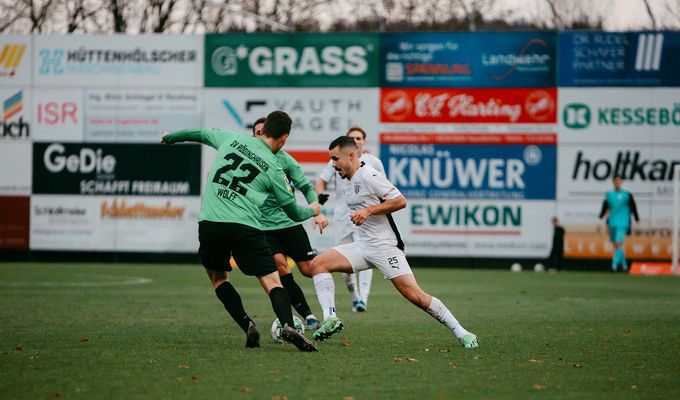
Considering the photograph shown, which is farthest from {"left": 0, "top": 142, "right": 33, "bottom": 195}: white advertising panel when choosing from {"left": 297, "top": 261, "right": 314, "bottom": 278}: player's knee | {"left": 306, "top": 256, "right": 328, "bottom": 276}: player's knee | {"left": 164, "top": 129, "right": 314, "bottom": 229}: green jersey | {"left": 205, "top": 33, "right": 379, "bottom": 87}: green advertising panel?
{"left": 164, "top": 129, "right": 314, "bottom": 229}: green jersey

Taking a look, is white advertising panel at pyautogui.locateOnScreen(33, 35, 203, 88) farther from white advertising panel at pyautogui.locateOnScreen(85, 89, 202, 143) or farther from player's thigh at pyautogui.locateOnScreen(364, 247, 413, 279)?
player's thigh at pyautogui.locateOnScreen(364, 247, 413, 279)

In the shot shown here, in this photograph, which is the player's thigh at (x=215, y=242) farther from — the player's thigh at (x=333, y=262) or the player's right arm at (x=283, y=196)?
the player's thigh at (x=333, y=262)

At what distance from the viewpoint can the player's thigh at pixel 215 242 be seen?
9.43 m

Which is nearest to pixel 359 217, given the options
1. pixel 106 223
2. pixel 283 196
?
pixel 283 196

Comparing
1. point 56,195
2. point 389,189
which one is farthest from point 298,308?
point 56,195

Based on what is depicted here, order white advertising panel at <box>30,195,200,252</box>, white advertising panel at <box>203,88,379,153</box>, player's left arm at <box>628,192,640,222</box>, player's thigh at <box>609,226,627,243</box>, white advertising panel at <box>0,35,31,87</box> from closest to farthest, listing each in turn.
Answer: player's left arm at <box>628,192,640,222</box> < player's thigh at <box>609,226,627,243</box> < white advertising panel at <box>203,88,379,153</box> < white advertising panel at <box>30,195,200,252</box> < white advertising panel at <box>0,35,31,87</box>

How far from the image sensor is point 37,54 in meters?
30.1

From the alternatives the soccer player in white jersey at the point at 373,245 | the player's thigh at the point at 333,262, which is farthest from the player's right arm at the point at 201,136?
the player's thigh at the point at 333,262

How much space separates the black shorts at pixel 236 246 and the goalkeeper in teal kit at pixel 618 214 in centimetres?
1862

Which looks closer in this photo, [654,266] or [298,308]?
[298,308]

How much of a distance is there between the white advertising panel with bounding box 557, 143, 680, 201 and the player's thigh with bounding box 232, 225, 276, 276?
19811 millimetres

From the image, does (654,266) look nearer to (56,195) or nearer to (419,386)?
(56,195)

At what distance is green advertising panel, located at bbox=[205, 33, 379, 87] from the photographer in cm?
2903

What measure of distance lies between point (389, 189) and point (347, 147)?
0.55 meters
